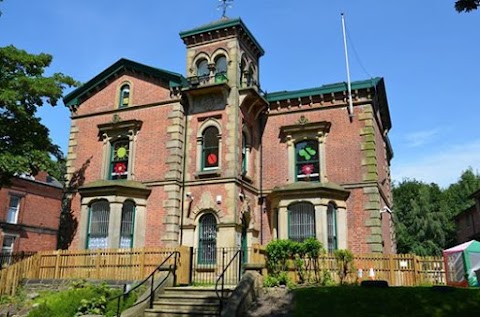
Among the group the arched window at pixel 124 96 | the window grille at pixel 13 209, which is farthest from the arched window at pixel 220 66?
the window grille at pixel 13 209

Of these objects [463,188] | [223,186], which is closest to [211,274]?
[223,186]

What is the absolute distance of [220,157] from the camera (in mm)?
20141

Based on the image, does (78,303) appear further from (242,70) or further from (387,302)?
(242,70)

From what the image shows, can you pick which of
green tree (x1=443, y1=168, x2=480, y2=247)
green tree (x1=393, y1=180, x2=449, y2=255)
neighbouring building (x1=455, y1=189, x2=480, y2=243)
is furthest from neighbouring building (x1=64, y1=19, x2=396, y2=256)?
green tree (x1=443, y1=168, x2=480, y2=247)

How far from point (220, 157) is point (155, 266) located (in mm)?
5934

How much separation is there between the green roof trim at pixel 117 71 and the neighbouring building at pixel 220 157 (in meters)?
0.05

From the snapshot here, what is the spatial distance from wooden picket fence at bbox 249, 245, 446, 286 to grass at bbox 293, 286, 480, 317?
9.75 feet

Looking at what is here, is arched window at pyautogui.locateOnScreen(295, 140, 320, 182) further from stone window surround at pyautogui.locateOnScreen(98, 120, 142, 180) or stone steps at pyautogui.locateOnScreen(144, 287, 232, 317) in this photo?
stone steps at pyautogui.locateOnScreen(144, 287, 232, 317)

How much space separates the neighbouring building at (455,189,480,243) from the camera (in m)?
40.2

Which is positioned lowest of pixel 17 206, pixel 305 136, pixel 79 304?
pixel 79 304

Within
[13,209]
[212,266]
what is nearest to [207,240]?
[212,266]

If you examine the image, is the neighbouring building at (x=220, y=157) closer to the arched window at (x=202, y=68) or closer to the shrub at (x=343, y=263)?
the arched window at (x=202, y=68)

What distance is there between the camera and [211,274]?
60.7 ft

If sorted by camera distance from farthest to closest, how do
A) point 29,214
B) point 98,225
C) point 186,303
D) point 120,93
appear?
point 29,214, point 120,93, point 98,225, point 186,303
